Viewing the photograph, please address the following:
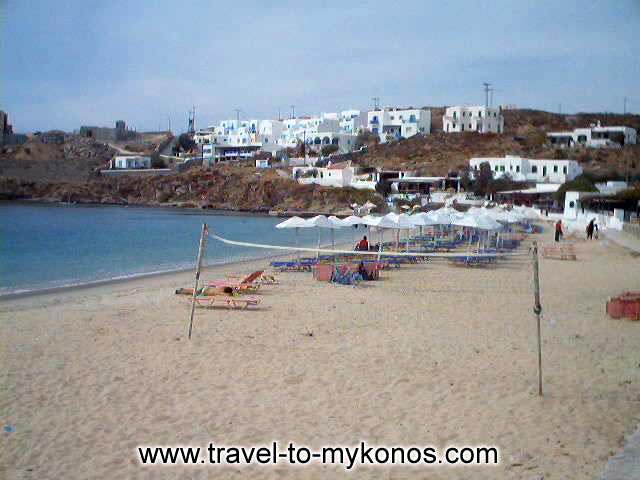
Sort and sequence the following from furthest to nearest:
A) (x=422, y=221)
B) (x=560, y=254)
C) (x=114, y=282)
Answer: (x=422, y=221) < (x=560, y=254) < (x=114, y=282)

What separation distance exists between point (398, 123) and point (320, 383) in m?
100

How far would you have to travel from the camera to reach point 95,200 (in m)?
99.2

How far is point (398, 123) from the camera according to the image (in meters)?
105

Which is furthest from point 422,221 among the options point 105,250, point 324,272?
point 105,250

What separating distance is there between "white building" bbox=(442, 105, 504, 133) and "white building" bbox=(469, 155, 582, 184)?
31225mm

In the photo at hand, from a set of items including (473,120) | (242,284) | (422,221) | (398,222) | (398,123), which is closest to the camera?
(242,284)

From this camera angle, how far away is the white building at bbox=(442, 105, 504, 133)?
9888 cm

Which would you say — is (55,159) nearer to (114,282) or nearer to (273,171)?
(273,171)

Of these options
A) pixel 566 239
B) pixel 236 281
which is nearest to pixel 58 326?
pixel 236 281

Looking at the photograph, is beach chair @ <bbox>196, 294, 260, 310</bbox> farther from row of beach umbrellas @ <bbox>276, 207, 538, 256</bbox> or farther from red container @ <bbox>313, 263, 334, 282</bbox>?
row of beach umbrellas @ <bbox>276, 207, 538, 256</bbox>

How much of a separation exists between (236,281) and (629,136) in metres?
84.1

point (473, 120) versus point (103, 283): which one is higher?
point (473, 120)

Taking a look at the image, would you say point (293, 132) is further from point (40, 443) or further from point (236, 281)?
point (40, 443)

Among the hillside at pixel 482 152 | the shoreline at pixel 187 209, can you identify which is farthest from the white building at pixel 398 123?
the shoreline at pixel 187 209
